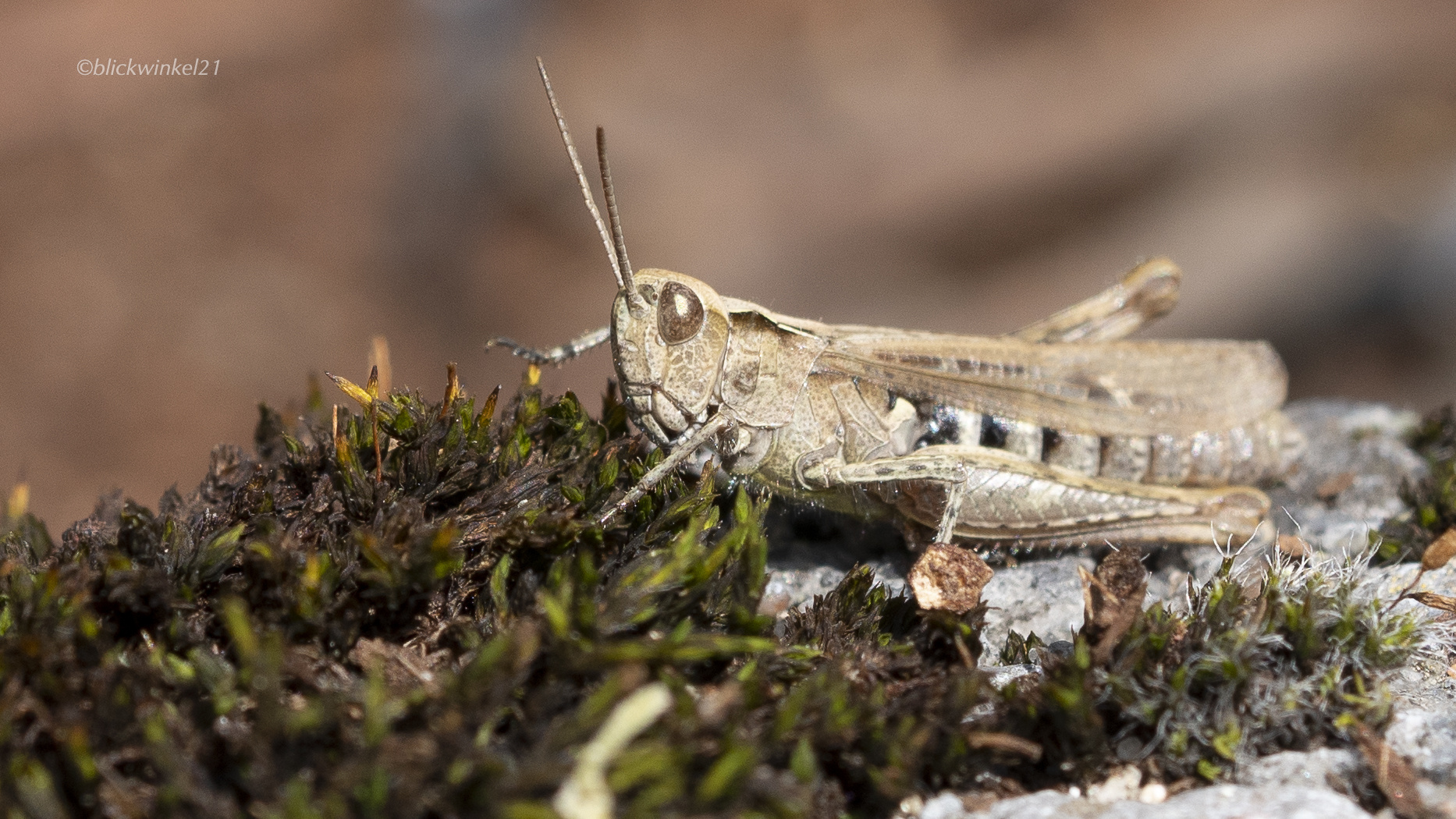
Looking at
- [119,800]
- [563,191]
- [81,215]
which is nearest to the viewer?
[119,800]

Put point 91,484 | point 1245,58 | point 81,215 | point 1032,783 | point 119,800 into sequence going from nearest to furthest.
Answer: point 119,800, point 1032,783, point 91,484, point 81,215, point 1245,58

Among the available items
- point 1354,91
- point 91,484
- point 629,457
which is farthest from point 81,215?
point 1354,91

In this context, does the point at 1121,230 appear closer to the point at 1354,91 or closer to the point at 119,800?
the point at 1354,91

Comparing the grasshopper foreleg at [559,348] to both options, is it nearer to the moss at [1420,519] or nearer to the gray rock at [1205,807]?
the gray rock at [1205,807]

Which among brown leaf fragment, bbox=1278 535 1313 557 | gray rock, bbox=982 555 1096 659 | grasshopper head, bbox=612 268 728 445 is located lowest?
gray rock, bbox=982 555 1096 659

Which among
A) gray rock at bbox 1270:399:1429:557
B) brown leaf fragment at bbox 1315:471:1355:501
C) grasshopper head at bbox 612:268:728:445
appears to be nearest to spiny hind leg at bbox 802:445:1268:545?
gray rock at bbox 1270:399:1429:557

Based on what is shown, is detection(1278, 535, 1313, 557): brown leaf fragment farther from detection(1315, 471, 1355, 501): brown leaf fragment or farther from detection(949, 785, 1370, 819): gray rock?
detection(949, 785, 1370, 819): gray rock

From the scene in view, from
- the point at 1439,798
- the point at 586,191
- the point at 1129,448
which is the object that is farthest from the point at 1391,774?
the point at 586,191

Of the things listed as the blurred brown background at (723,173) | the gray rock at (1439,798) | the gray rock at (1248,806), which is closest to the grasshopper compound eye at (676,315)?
the gray rock at (1248,806)
